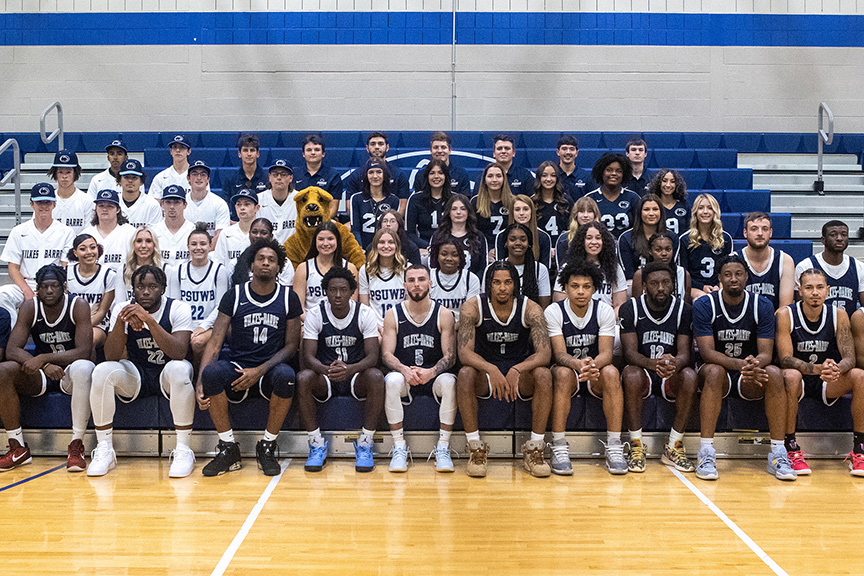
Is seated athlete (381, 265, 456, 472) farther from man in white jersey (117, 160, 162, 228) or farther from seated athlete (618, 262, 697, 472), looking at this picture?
man in white jersey (117, 160, 162, 228)

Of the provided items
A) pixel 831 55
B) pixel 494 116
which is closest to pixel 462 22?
pixel 494 116

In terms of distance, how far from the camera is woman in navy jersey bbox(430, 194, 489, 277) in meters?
5.18

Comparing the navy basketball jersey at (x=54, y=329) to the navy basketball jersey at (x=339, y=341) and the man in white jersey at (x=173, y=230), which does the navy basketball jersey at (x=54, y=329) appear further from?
the navy basketball jersey at (x=339, y=341)

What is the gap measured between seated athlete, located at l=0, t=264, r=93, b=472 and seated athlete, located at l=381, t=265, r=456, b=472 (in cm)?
173

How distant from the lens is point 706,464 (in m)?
4.28

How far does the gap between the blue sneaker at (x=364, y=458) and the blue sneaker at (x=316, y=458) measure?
19cm

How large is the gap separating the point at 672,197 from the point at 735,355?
1.55m

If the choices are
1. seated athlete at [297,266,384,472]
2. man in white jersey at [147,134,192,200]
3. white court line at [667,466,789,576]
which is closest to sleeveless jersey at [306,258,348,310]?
seated athlete at [297,266,384,472]

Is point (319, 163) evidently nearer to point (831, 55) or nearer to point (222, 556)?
point (222, 556)

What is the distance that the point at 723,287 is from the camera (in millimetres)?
4566

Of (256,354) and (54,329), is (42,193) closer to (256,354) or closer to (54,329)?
(54,329)

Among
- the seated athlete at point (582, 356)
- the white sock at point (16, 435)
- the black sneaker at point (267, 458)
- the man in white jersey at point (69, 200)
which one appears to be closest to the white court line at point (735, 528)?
the seated athlete at point (582, 356)

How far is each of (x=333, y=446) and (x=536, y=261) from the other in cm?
170

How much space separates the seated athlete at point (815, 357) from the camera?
14.3ft
